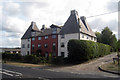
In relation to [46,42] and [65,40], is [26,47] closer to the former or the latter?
[46,42]

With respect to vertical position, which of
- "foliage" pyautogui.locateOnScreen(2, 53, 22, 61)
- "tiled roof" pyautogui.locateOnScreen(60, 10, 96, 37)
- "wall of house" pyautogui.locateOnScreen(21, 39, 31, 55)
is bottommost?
"foliage" pyautogui.locateOnScreen(2, 53, 22, 61)

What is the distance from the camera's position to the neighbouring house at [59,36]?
31953 mm

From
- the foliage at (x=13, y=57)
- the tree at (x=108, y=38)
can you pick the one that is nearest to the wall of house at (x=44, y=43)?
the foliage at (x=13, y=57)

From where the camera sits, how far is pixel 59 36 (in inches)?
1347

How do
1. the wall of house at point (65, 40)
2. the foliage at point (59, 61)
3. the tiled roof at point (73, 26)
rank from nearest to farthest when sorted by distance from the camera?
the foliage at point (59, 61) < the wall of house at point (65, 40) < the tiled roof at point (73, 26)

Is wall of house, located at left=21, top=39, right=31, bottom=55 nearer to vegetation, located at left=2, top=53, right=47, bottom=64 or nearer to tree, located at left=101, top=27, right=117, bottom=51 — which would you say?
vegetation, located at left=2, top=53, right=47, bottom=64

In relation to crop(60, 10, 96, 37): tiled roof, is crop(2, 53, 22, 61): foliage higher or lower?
lower

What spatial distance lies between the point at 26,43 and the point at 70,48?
26.2 m

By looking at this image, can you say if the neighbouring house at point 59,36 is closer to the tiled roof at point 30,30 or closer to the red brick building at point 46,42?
the red brick building at point 46,42

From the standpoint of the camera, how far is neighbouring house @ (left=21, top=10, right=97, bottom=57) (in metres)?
32.0

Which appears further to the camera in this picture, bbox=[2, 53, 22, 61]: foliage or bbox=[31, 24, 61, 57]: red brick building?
bbox=[31, 24, 61, 57]: red brick building

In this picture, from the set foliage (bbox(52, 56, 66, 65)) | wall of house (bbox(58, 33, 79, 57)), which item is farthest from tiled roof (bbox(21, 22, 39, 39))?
foliage (bbox(52, 56, 66, 65))

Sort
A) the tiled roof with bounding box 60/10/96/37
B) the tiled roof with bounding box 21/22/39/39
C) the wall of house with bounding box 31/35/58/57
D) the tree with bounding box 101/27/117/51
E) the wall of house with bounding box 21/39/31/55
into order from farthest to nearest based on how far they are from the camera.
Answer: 1. the tree with bounding box 101/27/117/51
2. the tiled roof with bounding box 21/22/39/39
3. the wall of house with bounding box 21/39/31/55
4. the wall of house with bounding box 31/35/58/57
5. the tiled roof with bounding box 60/10/96/37

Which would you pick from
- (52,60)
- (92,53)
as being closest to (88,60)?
(92,53)
